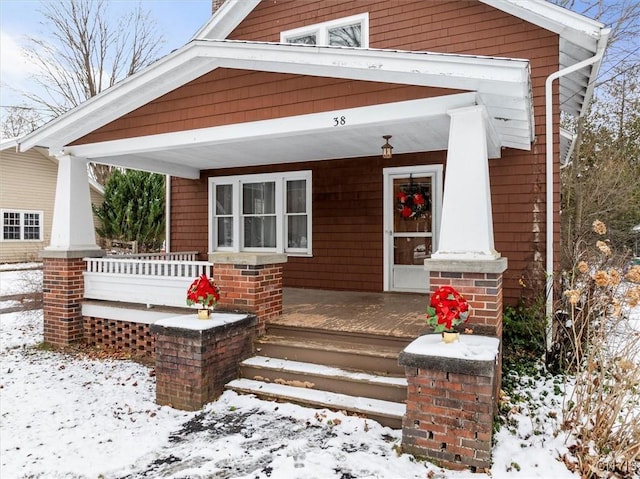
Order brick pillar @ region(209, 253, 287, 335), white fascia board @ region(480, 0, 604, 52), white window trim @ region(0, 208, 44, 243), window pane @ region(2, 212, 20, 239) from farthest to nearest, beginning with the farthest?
window pane @ region(2, 212, 20, 239) < white window trim @ region(0, 208, 44, 243) < white fascia board @ region(480, 0, 604, 52) < brick pillar @ region(209, 253, 287, 335)

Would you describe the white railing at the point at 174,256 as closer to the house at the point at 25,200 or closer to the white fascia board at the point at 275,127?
the white fascia board at the point at 275,127

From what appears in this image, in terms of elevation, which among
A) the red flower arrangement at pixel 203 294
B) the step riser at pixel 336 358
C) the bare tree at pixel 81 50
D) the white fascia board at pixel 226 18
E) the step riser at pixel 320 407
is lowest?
the step riser at pixel 320 407

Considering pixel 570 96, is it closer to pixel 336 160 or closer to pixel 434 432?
pixel 336 160

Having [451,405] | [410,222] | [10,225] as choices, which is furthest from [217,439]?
[10,225]

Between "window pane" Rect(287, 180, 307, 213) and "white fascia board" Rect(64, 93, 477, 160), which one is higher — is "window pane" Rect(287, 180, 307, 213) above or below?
below

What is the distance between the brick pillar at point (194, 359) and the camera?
411 cm

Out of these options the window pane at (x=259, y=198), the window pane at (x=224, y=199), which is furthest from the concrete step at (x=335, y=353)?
the window pane at (x=224, y=199)

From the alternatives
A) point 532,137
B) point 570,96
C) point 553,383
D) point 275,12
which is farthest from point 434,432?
point 275,12

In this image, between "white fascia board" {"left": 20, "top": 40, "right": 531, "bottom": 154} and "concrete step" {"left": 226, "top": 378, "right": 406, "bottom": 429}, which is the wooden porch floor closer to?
"concrete step" {"left": 226, "top": 378, "right": 406, "bottom": 429}

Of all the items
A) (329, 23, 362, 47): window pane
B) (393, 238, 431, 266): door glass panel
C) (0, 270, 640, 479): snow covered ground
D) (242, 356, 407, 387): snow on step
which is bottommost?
(0, 270, 640, 479): snow covered ground

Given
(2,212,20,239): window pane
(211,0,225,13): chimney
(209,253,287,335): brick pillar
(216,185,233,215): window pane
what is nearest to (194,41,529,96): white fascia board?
(209,253,287,335): brick pillar

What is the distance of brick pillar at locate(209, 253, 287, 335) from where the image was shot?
4797mm

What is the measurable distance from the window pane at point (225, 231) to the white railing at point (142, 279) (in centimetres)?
227

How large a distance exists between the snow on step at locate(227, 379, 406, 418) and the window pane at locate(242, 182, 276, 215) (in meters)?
4.35
